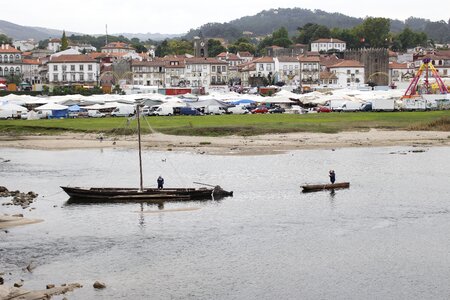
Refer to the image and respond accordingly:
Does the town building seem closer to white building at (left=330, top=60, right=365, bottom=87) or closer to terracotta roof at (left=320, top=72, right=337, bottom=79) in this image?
terracotta roof at (left=320, top=72, right=337, bottom=79)

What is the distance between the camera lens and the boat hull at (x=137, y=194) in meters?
43.3

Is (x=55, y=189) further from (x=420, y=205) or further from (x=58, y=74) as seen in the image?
(x=58, y=74)

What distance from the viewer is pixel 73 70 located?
5566 inches

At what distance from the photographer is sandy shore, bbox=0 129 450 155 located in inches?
2542

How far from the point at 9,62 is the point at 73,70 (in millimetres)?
26537

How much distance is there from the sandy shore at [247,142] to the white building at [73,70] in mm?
68778

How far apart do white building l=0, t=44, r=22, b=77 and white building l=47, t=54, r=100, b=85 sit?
23.6m

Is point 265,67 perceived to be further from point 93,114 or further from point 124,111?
point 93,114

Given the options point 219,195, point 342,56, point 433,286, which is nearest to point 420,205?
point 219,195

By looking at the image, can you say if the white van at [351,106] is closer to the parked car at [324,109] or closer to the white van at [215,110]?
the parked car at [324,109]

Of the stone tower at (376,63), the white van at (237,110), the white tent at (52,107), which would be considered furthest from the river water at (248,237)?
the stone tower at (376,63)

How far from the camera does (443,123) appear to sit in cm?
7625

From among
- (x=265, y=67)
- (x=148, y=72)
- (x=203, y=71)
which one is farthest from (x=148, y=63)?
(x=265, y=67)

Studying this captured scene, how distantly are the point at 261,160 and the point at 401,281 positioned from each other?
2948cm
